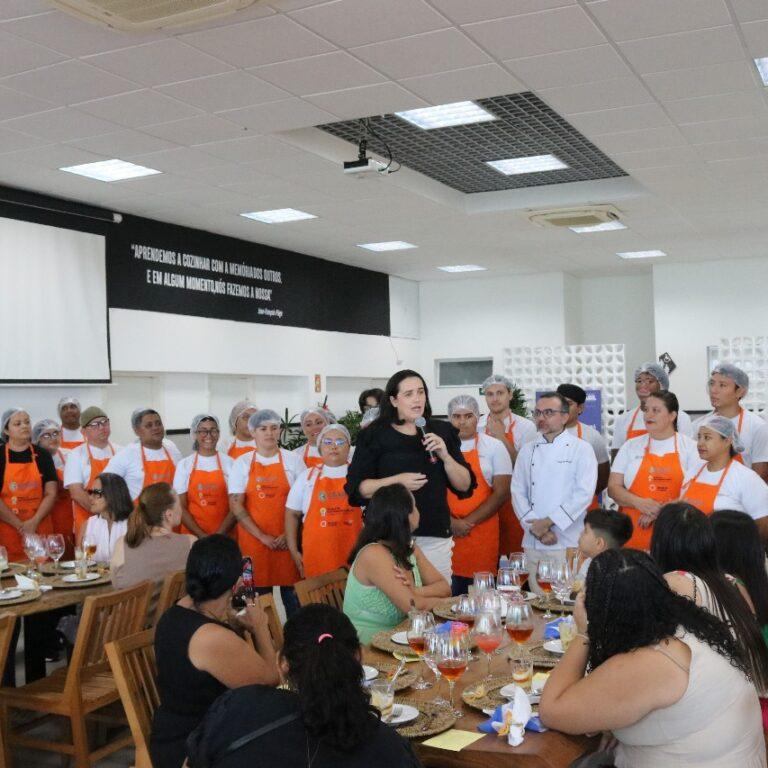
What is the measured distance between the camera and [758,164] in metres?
7.66

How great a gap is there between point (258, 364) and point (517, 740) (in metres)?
9.17

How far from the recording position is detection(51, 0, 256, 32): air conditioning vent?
4.16 metres

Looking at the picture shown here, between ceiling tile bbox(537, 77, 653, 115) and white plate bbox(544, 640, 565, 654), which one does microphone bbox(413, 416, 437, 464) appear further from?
ceiling tile bbox(537, 77, 653, 115)

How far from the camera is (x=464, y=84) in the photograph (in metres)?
5.62

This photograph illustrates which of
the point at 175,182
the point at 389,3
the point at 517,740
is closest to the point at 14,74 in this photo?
the point at 389,3

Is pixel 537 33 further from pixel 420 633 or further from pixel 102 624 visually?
pixel 102 624

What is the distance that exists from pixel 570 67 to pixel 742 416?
8.04ft

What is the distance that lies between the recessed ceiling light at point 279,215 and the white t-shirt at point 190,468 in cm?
376

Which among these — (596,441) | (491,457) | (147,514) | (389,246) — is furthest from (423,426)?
(389,246)

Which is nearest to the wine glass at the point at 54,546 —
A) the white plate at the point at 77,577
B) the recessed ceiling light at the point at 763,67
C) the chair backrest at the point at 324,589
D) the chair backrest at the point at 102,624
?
the white plate at the point at 77,577

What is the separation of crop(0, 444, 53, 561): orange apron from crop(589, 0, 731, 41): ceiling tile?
4635 millimetres

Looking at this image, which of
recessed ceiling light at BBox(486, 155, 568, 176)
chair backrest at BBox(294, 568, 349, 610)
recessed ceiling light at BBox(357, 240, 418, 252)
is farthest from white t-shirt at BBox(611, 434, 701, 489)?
recessed ceiling light at BBox(357, 240, 418, 252)

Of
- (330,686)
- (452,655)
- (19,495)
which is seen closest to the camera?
(330,686)

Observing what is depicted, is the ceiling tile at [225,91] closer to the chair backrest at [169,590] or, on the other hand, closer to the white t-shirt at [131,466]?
the white t-shirt at [131,466]
